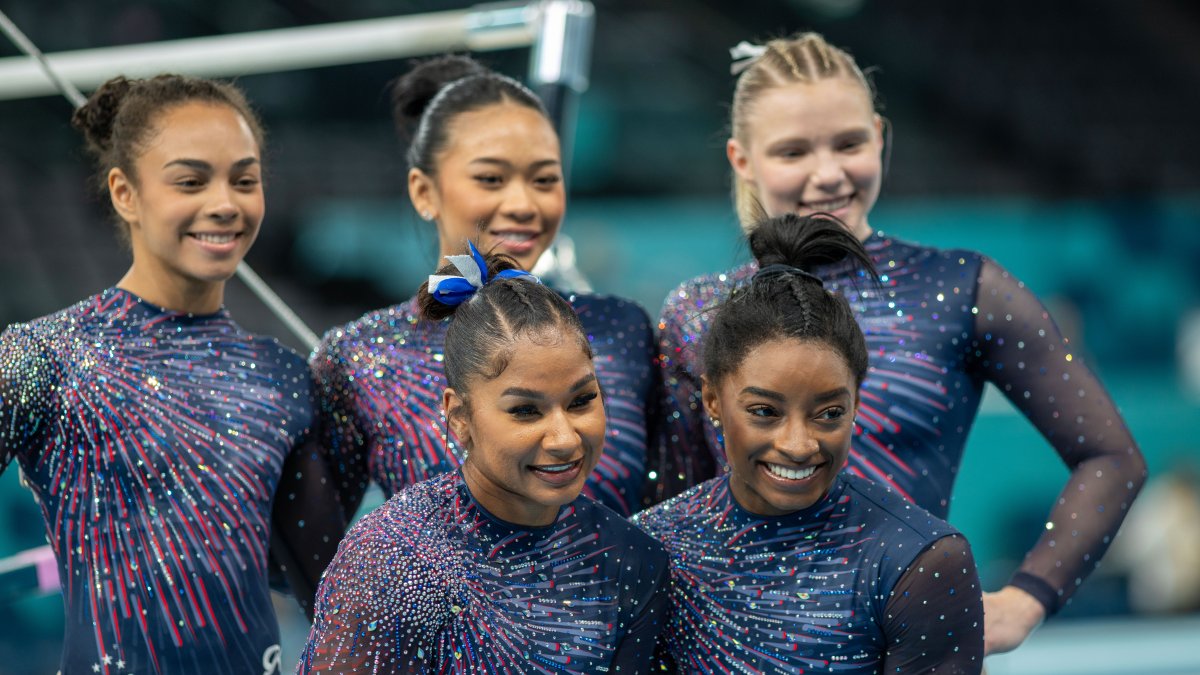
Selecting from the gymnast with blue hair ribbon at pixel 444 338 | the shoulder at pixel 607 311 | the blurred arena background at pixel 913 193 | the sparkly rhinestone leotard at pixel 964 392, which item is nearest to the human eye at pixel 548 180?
the gymnast with blue hair ribbon at pixel 444 338

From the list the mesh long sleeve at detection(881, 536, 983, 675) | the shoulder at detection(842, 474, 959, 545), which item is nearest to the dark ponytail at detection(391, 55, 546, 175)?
the shoulder at detection(842, 474, 959, 545)

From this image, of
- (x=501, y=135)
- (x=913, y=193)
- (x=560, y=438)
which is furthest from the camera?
(x=913, y=193)

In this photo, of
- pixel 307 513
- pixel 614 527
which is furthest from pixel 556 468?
pixel 307 513

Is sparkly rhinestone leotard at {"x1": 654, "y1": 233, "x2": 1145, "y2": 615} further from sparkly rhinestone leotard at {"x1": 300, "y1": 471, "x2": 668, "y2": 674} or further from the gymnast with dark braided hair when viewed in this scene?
sparkly rhinestone leotard at {"x1": 300, "y1": 471, "x2": 668, "y2": 674}

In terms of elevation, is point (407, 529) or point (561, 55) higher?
point (561, 55)

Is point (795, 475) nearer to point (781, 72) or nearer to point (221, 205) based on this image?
point (781, 72)

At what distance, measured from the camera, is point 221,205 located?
1.63 meters

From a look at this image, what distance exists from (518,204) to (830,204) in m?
0.37

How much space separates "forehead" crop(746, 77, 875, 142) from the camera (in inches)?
69.0

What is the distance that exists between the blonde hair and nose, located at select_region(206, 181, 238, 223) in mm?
585

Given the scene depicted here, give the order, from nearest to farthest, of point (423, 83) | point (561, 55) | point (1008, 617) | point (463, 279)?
point (463, 279) → point (1008, 617) → point (423, 83) → point (561, 55)

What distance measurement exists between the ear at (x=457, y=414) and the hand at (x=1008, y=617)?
575 mm

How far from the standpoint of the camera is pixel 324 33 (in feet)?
7.48

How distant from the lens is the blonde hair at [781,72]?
5.84 ft
